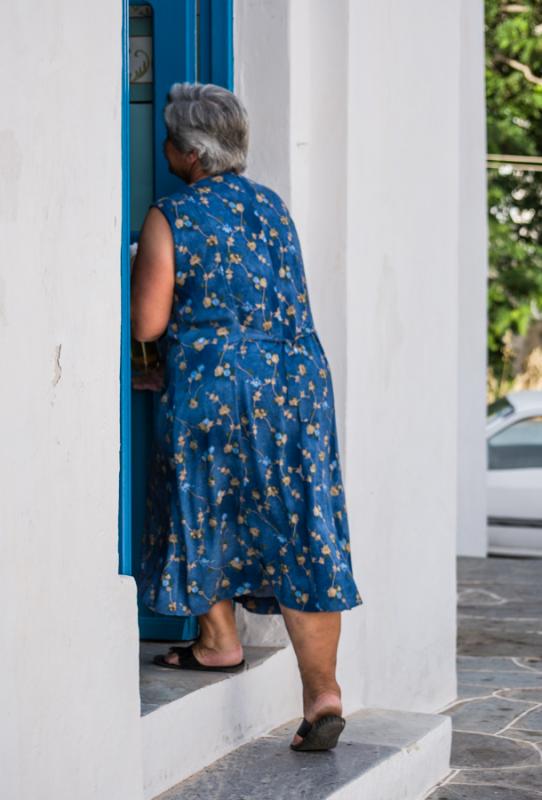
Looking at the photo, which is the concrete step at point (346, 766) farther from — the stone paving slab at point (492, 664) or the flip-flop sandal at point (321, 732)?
the stone paving slab at point (492, 664)

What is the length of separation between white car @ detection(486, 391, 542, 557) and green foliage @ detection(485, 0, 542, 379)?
885 cm

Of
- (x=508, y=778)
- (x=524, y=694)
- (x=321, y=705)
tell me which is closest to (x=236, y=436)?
(x=321, y=705)

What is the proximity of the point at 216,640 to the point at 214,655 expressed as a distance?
0.04m

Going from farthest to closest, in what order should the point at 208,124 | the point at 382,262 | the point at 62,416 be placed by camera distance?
the point at 382,262, the point at 208,124, the point at 62,416

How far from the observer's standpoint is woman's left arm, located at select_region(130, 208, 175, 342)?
13.4 feet

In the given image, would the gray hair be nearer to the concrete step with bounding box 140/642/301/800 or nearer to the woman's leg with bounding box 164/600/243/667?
the woman's leg with bounding box 164/600/243/667

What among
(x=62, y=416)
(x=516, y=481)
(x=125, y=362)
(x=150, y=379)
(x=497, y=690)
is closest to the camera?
(x=62, y=416)

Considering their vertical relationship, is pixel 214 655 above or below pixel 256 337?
below

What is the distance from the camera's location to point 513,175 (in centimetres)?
2202

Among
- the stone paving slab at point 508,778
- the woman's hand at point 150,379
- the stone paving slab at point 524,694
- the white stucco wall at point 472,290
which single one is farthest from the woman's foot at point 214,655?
the white stucco wall at point 472,290

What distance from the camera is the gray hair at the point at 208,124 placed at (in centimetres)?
414

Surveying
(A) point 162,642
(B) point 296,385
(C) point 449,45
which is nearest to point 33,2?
(B) point 296,385

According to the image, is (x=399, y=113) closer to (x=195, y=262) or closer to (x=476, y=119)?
(x=195, y=262)

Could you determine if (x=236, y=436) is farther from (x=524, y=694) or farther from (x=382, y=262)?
(x=524, y=694)
